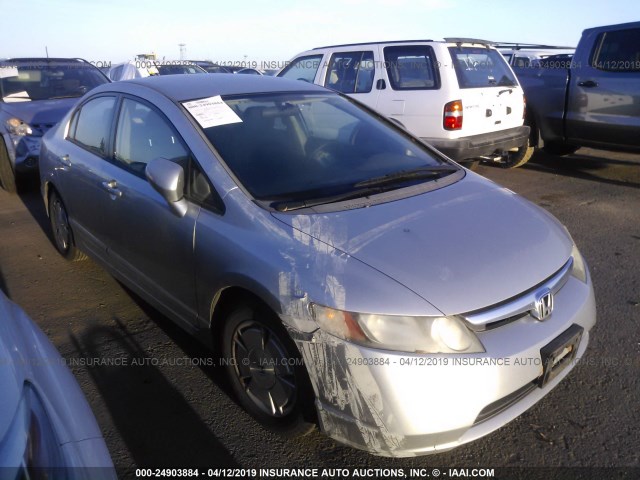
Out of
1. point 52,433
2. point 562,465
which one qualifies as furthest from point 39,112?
point 562,465

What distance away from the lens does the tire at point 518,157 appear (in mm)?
7461

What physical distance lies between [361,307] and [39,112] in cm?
634

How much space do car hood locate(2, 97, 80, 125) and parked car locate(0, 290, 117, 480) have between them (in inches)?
224

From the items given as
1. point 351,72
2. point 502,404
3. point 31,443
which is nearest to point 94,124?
point 31,443

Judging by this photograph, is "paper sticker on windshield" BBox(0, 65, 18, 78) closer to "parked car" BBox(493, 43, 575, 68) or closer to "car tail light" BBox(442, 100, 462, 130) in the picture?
"car tail light" BBox(442, 100, 462, 130)

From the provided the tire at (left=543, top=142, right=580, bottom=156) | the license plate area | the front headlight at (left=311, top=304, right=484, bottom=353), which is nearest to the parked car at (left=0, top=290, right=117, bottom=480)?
the front headlight at (left=311, top=304, right=484, bottom=353)

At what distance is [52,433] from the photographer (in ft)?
4.52

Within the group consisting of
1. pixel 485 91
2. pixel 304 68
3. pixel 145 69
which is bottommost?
pixel 485 91

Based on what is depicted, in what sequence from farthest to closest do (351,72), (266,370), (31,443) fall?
(351,72) → (266,370) → (31,443)

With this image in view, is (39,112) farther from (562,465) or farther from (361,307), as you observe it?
(562,465)

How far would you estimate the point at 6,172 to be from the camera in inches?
268

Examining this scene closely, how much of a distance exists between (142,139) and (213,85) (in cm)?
53

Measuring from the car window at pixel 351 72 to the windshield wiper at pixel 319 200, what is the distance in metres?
4.69

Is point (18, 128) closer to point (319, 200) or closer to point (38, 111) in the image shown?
point (38, 111)
